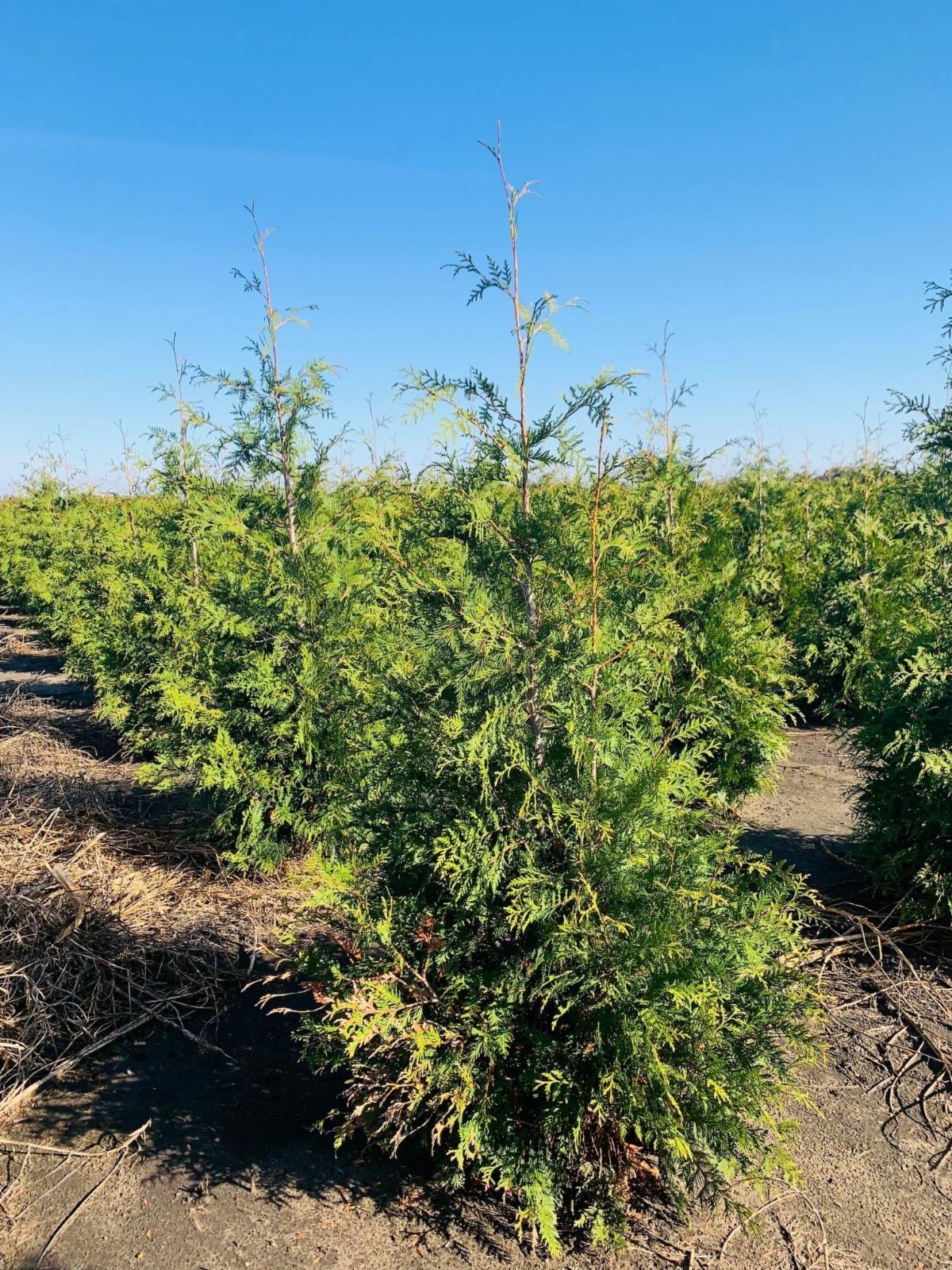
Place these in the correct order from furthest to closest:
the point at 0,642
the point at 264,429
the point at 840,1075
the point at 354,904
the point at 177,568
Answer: the point at 0,642
the point at 177,568
the point at 264,429
the point at 840,1075
the point at 354,904

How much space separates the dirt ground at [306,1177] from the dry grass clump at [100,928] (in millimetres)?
148

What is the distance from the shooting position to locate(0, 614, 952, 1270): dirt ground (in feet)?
9.85

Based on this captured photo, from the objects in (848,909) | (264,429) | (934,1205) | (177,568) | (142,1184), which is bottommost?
(142,1184)

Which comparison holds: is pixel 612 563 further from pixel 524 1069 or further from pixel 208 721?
pixel 208 721

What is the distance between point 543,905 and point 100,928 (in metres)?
3.44

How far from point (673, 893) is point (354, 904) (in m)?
1.26

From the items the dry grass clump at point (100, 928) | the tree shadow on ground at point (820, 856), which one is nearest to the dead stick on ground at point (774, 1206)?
the dry grass clump at point (100, 928)

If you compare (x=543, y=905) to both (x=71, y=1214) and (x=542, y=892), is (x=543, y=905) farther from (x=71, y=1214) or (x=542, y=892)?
(x=71, y=1214)

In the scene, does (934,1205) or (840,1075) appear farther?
(840,1075)

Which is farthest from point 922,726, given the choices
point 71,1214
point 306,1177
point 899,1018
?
point 71,1214

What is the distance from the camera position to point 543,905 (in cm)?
290

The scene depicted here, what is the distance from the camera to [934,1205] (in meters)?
3.17

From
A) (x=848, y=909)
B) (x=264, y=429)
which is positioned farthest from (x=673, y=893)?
(x=264, y=429)

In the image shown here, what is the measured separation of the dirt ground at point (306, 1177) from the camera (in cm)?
300
